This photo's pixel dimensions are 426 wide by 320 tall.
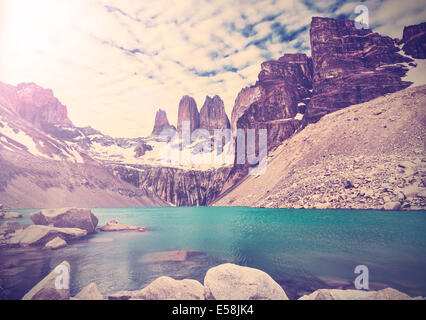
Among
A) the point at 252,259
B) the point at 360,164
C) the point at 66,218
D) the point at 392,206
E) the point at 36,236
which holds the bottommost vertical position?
the point at 252,259

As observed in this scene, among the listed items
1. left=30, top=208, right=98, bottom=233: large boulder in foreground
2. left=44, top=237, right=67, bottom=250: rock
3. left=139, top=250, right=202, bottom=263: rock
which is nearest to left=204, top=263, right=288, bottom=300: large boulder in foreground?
left=139, top=250, right=202, bottom=263: rock

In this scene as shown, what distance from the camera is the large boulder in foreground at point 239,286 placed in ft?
26.4

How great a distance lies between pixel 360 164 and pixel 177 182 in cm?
9396

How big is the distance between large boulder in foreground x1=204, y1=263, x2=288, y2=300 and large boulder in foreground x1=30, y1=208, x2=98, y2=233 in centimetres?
1927

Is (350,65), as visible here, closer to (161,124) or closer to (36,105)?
(36,105)

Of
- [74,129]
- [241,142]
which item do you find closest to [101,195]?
[241,142]

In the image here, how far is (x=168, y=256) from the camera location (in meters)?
15.3

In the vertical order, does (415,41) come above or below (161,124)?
above

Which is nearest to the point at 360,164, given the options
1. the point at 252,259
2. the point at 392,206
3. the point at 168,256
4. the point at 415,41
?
the point at 392,206

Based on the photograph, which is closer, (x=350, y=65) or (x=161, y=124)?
(x=350, y=65)

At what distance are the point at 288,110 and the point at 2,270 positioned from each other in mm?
112215

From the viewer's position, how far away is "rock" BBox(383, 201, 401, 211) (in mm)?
36312

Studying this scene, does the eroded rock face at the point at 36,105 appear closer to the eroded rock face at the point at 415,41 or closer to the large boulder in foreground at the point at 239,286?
the large boulder in foreground at the point at 239,286
